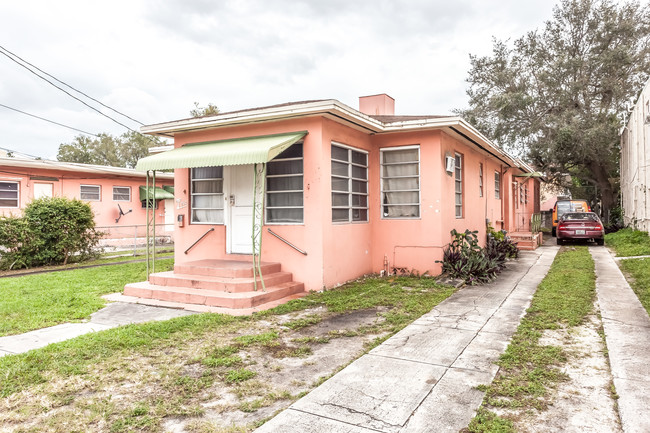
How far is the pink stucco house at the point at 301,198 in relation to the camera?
679cm

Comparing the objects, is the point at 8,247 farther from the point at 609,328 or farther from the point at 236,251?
the point at 609,328

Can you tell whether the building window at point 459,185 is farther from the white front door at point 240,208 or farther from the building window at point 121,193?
the building window at point 121,193

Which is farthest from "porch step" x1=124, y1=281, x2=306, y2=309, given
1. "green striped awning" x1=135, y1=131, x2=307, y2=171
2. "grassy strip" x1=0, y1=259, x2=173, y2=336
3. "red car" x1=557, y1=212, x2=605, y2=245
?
"red car" x1=557, y1=212, x2=605, y2=245

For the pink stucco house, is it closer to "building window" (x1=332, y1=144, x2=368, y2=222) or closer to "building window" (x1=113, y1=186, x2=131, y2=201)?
"building window" (x1=332, y1=144, x2=368, y2=222)

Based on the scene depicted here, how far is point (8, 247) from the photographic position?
1052 cm

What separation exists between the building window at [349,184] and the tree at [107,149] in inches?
1305

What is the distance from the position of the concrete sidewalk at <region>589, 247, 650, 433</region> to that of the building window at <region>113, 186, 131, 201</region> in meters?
17.1

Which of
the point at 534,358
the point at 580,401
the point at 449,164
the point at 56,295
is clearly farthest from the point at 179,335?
the point at 449,164

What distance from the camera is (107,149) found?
38281mm

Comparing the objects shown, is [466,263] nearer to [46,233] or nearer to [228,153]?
[228,153]

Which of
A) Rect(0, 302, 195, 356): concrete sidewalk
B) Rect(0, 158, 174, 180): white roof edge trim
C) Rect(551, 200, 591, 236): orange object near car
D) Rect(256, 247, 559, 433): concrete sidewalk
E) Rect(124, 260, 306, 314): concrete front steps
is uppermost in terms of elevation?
Rect(0, 158, 174, 180): white roof edge trim

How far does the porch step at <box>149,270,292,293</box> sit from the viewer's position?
6377 mm

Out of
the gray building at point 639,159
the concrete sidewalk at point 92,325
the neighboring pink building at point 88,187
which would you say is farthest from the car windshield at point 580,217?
the neighboring pink building at point 88,187

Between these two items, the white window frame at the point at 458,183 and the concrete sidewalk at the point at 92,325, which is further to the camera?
the white window frame at the point at 458,183
